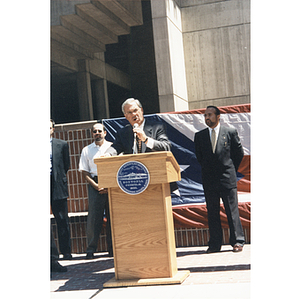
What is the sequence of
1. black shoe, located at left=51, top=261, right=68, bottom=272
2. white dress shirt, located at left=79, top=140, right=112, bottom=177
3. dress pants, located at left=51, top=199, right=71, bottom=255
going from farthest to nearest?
white dress shirt, located at left=79, top=140, right=112, bottom=177, dress pants, located at left=51, top=199, right=71, bottom=255, black shoe, located at left=51, top=261, right=68, bottom=272

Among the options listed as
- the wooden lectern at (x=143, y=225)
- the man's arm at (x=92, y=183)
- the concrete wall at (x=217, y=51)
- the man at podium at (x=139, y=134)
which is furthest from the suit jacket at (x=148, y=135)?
the concrete wall at (x=217, y=51)

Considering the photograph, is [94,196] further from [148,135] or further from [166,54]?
[166,54]

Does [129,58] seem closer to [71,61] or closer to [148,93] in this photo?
[148,93]

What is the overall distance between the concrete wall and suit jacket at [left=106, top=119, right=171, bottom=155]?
763cm

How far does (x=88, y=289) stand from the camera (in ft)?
14.5

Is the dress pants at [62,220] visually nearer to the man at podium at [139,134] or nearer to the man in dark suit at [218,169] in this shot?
the man at podium at [139,134]

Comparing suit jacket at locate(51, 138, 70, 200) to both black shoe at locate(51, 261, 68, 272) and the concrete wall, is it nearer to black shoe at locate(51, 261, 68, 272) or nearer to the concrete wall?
black shoe at locate(51, 261, 68, 272)

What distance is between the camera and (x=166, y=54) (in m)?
11.3

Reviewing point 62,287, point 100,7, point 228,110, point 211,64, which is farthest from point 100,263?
point 100,7

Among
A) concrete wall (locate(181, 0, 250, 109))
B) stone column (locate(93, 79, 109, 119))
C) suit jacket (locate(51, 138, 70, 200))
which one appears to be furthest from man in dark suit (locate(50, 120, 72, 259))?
stone column (locate(93, 79, 109, 119))

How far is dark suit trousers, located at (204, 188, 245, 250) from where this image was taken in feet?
19.0

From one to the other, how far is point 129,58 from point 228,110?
12.9m

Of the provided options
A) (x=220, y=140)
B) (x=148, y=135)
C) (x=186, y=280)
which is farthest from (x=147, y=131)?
(x=220, y=140)

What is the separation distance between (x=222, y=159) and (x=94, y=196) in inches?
77.3
